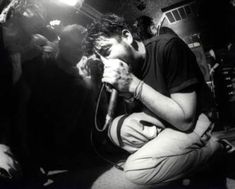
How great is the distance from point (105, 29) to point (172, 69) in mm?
532

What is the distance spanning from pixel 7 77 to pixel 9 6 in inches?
22.9

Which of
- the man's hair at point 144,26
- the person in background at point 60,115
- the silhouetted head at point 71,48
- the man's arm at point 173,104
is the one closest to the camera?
the man's arm at point 173,104

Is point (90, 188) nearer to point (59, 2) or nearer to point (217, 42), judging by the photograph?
point (59, 2)

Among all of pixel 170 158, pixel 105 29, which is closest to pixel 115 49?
pixel 105 29

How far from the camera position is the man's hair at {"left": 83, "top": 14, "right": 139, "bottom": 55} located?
1.72 metres

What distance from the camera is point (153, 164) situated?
1.48 metres

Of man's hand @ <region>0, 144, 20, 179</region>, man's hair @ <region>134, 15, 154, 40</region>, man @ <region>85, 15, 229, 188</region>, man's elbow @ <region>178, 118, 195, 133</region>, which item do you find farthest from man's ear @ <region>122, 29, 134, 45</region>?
man's hair @ <region>134, 15, 154, 40</region>

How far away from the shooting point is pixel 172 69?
5.08 feet

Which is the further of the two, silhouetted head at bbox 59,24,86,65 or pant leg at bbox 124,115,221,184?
silhouetted head at bbox 59,24,86,65

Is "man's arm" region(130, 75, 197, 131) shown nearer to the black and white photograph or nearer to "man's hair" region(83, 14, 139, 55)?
the black and white photograph

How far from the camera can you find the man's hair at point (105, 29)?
172 cm

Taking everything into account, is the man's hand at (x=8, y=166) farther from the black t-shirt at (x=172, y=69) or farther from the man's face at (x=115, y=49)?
the black t-shirt at (x=172, y=69)

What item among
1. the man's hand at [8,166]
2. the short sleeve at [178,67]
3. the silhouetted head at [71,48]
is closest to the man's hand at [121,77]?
the short sleeve at [178,67]

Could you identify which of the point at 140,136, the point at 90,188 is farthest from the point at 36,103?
the point at 140,136
